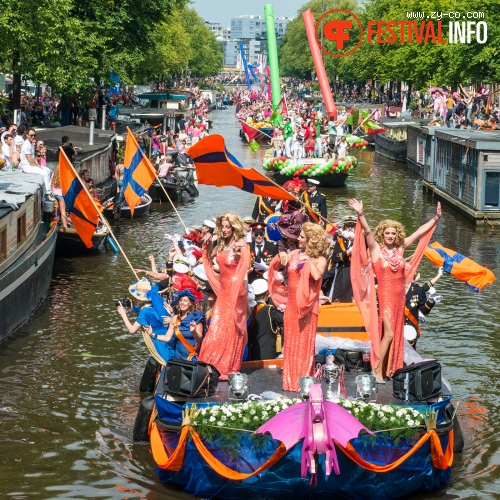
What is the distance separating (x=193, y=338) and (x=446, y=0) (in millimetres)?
53458

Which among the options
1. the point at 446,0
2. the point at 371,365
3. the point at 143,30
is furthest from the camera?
the point at 446,0

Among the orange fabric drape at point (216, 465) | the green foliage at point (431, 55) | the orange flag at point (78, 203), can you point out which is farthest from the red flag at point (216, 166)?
the green foliage at point (431, 55)

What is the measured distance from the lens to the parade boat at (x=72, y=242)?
24391 mm

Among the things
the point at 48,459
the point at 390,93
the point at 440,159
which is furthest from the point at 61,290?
the point at 390,93

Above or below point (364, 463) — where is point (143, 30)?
above

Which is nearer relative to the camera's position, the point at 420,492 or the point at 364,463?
the point at 364,463

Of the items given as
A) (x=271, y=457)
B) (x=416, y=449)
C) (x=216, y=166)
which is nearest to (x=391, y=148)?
(x=216, y=166)

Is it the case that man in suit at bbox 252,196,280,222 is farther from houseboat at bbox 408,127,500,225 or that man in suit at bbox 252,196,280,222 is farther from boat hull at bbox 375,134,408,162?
boat hull at bbox 375,134,408,162

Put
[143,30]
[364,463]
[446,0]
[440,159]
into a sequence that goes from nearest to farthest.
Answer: [364,463], [440,159], [143,30], [446,0]

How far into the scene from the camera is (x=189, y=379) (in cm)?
1095

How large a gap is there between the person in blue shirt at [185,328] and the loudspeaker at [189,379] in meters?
1.35

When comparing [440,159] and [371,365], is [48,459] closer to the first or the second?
[371,365]

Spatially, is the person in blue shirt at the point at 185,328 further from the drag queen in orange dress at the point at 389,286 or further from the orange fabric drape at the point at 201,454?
the drag queen in orange dress at the point at 389,286

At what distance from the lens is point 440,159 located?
37531 millimetres
